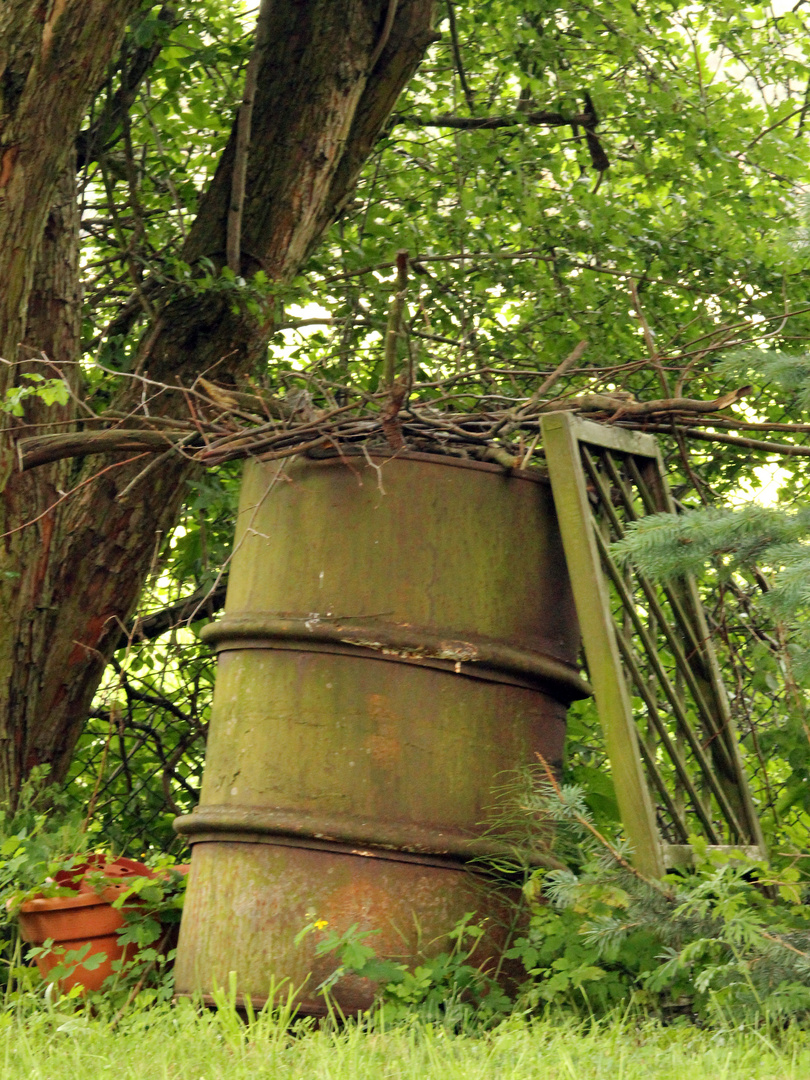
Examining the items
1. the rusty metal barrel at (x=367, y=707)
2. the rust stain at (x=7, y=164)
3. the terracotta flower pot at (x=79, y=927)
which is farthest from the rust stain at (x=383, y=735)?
the rust stain at (x=7, y=164)

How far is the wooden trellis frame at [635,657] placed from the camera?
3.41m

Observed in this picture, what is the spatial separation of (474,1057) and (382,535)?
148 centimetres

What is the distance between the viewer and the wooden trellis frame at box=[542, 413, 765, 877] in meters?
3.41

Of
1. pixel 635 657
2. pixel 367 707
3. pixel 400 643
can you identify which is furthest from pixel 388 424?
pixel 635 657

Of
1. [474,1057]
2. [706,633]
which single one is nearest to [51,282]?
[706,633]

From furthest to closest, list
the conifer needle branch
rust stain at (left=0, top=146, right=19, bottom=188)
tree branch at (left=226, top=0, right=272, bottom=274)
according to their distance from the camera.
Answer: tree branch at (left=226, top=0, right=272, bottom=274) < rust stain at (left=0, top=146, right=19, bottom=188) < the conifer needle branch

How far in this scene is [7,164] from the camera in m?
3.70

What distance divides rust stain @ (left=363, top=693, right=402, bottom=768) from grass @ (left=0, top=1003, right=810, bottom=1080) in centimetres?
72

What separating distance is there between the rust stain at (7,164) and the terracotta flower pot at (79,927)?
218 cm

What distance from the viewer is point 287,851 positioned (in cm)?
346

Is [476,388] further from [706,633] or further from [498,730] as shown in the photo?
[498,730]

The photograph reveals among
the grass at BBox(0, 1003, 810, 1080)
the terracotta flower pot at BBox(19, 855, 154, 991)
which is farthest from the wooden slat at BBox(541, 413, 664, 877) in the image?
the terracotta flower pot at BBox(19, 855, 154, 991)

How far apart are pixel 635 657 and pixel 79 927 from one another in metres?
1.95

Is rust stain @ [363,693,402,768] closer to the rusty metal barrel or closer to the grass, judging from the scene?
the rusty metal barrel
